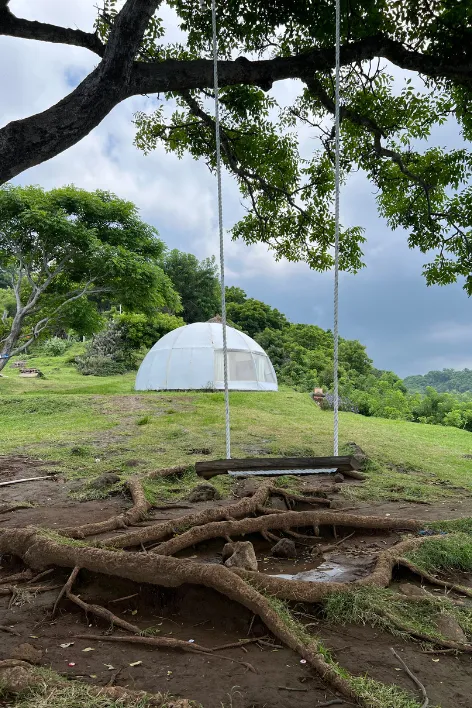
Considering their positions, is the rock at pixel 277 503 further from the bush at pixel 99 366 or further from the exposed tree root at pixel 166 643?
the bush at pixel 99 366

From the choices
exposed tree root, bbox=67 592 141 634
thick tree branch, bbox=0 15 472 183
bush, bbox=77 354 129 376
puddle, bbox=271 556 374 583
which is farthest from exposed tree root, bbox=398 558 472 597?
bush, bbox=77 354 129 376

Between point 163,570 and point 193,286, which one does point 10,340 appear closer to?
point 163,570

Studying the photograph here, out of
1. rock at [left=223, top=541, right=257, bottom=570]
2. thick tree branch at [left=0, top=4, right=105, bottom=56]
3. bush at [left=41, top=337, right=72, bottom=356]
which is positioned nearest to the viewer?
rock at [left=223, top=541, right=257, bottom=570]

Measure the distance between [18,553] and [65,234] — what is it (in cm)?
1406

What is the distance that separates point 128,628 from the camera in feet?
10.8

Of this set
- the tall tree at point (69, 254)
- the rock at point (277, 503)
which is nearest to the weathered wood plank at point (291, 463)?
the rock at point (277, 503)

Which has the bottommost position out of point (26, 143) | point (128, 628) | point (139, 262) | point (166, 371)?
point (128, 628)

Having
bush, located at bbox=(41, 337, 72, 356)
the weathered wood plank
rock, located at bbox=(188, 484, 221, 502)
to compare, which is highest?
bush, located at bbox=(41, 337, 72, 356)

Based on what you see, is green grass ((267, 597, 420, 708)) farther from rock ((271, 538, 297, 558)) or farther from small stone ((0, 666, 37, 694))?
rock ((271, 538, 297, 558))

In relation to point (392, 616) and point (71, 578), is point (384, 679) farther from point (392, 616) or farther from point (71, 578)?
point (71, 578)

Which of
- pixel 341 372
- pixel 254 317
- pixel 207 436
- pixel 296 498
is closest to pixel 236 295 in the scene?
pixel 254 317

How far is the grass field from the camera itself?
8.70 metres

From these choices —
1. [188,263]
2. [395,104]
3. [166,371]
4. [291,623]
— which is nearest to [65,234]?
[166,371]

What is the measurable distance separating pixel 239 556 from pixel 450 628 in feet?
4.96
